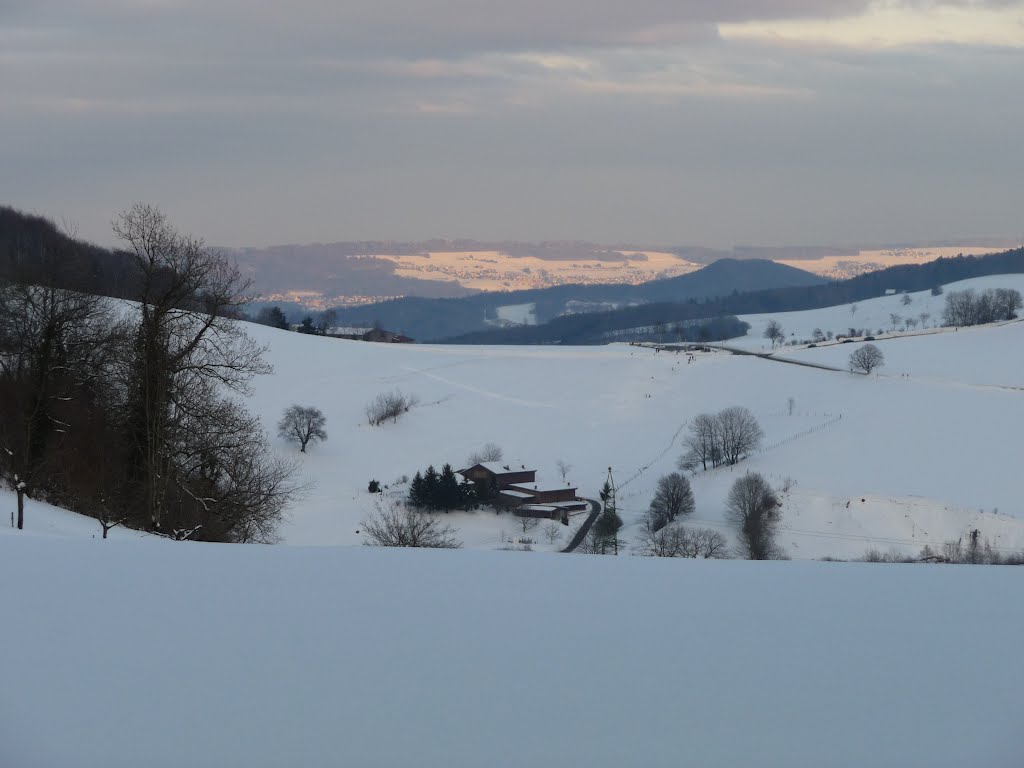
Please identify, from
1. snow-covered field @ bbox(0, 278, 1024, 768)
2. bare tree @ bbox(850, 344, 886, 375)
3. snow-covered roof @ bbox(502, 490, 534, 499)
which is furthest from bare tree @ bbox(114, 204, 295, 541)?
bare tree @ bbox(850, 344, 886, 375)

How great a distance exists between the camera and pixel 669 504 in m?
38.6

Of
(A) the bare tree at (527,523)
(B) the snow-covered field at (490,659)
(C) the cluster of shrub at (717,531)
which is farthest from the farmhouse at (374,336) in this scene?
(B) the snow-covered field at (490,659)

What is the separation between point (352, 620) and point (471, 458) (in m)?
46.5

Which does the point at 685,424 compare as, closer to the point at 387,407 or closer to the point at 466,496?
the point at 387,407

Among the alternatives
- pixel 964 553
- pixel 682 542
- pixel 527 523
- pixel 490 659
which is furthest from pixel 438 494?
pixel 490 659

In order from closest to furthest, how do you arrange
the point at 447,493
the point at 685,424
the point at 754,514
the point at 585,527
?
the point at 754,514 < the point at 585,527 < the point at 447,493 < the point at 685,424

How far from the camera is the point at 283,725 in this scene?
3.58m

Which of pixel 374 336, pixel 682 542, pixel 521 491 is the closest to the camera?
pixel 682 542

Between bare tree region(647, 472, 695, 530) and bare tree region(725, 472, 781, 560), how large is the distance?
173 cm

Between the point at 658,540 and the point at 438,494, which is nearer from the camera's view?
the point at 658,540

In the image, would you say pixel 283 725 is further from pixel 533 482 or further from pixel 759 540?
pixel 533 482

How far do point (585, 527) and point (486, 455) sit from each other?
607 inches

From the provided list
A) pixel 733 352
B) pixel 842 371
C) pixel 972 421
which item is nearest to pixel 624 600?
pixel 972 421

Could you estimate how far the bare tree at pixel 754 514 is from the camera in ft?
110
